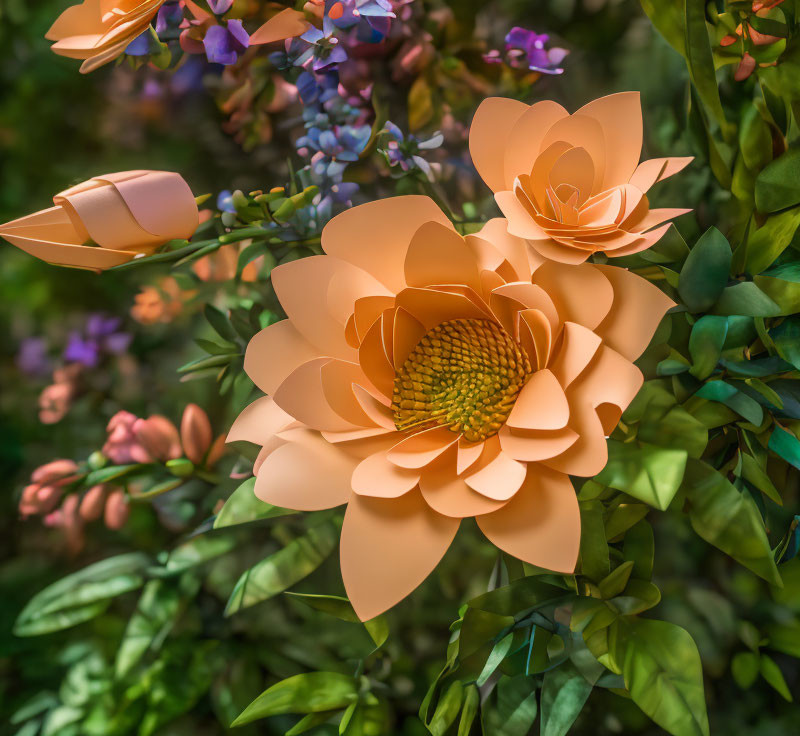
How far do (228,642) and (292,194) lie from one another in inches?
6.2

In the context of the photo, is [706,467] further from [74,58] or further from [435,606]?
[74,58]

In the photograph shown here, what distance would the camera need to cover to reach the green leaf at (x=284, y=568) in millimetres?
220

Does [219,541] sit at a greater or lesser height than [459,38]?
lesser

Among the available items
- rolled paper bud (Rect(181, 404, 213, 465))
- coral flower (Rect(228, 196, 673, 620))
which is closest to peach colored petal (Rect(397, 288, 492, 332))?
coral flower (Rect(228, 196, 673, 620))

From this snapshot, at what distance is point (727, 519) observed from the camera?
0.18 m

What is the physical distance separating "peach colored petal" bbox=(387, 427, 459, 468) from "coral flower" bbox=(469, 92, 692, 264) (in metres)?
0.06

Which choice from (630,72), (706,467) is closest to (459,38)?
(630,72)

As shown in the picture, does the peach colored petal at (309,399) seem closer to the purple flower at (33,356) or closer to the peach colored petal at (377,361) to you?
the peach colored petal at (377,361)

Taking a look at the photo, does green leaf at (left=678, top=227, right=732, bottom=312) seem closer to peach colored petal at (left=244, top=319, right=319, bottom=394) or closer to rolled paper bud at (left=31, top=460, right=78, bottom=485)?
peach colored petal at (left=244, top=319, right=319, bottom=394)

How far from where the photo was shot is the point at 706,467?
0.60 ft

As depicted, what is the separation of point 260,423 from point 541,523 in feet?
0.29

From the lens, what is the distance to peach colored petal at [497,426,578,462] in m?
0.16

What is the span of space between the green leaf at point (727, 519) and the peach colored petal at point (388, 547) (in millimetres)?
67

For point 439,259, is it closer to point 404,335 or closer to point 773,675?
A: point 404,335
